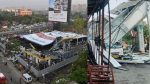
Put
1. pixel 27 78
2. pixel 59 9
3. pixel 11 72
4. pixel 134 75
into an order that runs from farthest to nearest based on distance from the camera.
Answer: pixel 59 9
pixel 11 72
pixel 27 78
pixel 134 75

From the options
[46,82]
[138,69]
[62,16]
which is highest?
[62,16]

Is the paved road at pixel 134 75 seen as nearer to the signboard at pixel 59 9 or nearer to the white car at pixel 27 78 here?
the white car at pixel 27 78

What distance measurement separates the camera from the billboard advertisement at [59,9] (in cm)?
3869

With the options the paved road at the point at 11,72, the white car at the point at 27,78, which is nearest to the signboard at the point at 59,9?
the paved road at the point at 11,72

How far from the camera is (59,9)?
38906mm

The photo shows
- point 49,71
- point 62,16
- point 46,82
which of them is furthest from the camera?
A: point 62,16

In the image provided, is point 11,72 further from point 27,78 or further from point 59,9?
point 59,9

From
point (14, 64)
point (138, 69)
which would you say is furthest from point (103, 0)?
point (14, 64)

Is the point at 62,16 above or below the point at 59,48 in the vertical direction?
above

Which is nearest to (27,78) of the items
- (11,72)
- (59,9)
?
(11,72)

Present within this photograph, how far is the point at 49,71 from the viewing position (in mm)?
23812

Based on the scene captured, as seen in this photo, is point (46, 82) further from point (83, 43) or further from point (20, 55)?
point (83, 43)

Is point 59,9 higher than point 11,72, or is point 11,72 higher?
point 59,9

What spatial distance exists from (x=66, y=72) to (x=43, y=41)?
11.2 metres
